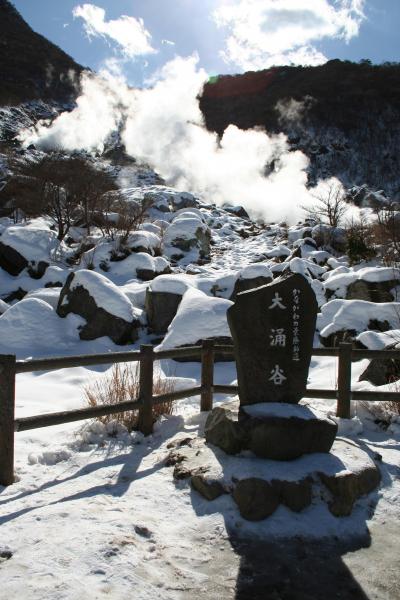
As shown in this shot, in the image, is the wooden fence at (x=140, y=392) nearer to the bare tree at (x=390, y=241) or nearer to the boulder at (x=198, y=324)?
the boulder at (x=198, y=324)

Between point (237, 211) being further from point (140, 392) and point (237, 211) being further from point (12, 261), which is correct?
point (140, 392)

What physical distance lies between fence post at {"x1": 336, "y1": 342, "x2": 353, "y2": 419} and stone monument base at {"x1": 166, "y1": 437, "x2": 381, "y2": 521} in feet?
3.90

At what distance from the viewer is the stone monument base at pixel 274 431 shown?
11.4 ft

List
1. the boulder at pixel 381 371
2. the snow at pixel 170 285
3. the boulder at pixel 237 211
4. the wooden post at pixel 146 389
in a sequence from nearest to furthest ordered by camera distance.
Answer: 1. the wooden post at pixel 146 389
2. the boulder at pixel 381 371
3. the snow at pixel 170 285
4. the boulder at pixel 237 211

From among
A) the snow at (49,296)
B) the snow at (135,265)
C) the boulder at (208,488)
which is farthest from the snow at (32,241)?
the boulder at (208,488)

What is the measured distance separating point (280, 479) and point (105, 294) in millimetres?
6644

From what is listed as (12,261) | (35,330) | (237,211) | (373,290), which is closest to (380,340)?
(373,290)

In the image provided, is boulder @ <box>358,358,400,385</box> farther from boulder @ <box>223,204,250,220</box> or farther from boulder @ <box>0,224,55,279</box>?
boulder @ <box>223,204,250,220</box>

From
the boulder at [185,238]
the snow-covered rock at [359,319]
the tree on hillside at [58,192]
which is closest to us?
the snow-covered rock at [359,319]

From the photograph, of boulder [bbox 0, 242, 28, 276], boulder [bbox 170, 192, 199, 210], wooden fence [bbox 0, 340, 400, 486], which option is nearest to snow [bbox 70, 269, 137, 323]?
boulder [bbox 0, 242, 28, 276]

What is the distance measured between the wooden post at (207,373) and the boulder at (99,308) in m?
4.25

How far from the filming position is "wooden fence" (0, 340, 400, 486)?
10.7 feet

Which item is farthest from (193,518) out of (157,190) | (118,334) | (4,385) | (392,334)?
(157,190)

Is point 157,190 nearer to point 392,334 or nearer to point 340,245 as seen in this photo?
point 340,245
